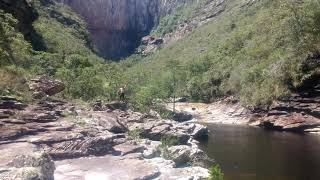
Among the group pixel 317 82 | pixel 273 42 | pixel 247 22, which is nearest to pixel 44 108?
pixel 317 82

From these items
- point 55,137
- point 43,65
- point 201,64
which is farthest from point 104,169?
point 201,64

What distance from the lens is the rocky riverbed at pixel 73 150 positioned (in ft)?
80.2

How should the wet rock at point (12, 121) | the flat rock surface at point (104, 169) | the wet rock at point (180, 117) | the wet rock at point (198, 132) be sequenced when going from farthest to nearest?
the wet rock at point (180, 117) → the wet rock at point (198, 132) → the wet rock at point (12, 121) → the flat rock surface at point (104, 169)

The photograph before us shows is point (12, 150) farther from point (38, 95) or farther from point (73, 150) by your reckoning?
point (38, 95)

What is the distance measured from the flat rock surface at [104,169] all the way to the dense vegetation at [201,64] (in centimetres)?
1128

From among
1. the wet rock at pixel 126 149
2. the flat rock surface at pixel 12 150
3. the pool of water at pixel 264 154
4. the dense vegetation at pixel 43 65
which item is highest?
the dense vegetation at pixel 43 65

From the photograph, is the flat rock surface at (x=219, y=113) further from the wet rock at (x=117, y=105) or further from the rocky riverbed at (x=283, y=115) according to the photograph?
the wet rock at (x=117, y=105)

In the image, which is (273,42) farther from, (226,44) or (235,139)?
(226,44)

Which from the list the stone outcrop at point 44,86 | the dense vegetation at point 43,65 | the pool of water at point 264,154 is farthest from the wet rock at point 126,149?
the stone outcrop at point 44,86

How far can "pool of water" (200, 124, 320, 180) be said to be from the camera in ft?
119

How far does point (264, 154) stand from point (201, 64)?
102 metres

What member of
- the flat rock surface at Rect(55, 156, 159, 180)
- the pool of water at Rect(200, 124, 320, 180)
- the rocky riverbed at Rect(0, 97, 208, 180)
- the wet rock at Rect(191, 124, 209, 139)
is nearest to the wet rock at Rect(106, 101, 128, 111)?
the wet rock at Rect(191, 124, 209, 139)

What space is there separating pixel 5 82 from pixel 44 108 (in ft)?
12.2

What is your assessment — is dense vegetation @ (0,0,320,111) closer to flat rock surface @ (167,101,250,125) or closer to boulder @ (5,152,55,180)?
flat rock surface @ (167,101,250,125)
